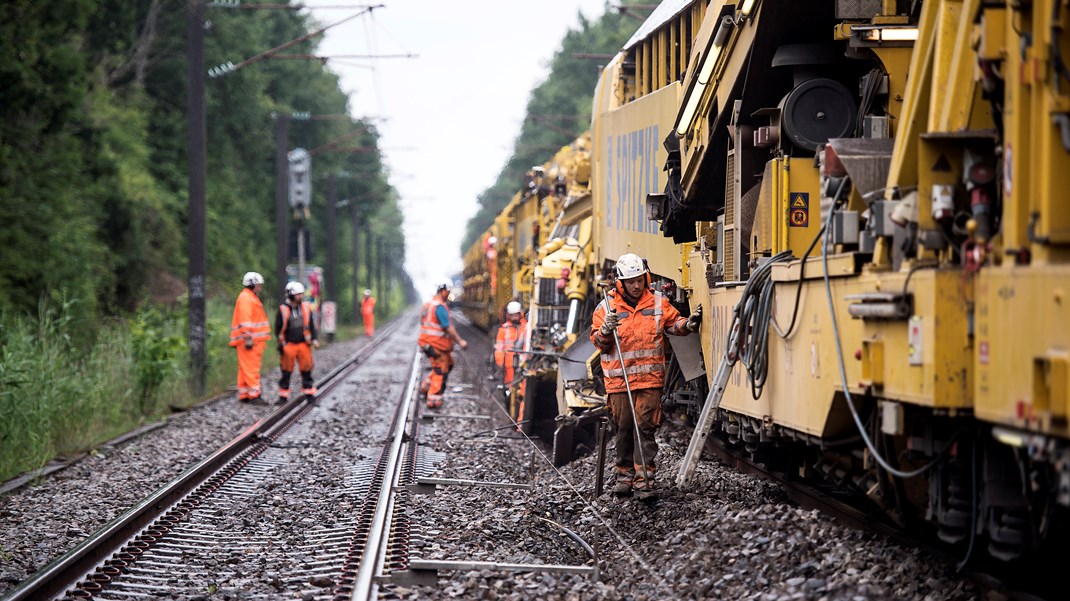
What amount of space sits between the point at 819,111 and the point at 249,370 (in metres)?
12.6

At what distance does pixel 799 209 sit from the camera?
761cm

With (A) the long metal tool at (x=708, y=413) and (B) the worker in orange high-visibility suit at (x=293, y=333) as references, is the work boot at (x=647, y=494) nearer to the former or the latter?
(A) the long metal tool at (x=708, y=413)

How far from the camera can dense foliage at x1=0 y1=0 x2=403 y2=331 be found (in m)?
22.0

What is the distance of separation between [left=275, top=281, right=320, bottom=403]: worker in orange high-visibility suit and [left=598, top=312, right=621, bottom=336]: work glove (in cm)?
954

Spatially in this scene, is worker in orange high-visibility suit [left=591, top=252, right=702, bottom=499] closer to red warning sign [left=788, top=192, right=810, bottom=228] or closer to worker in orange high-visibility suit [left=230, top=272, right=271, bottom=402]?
red warning sign [left=788, top=192, right=810, bottom=228]

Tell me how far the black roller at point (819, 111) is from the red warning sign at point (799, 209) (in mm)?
368

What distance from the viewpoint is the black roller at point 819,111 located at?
7.73 metres

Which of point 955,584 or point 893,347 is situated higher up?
point 893,347

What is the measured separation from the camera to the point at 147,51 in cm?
4175

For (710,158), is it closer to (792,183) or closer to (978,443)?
(792,183)

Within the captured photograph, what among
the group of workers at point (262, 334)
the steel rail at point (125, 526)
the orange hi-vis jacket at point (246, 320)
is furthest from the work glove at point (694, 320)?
the orange hi-vis jacket at point (246, 320)

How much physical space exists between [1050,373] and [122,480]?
8.93 metres

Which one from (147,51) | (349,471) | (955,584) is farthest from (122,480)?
(147,51)

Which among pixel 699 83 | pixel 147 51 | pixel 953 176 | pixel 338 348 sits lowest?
pixel 338 348
